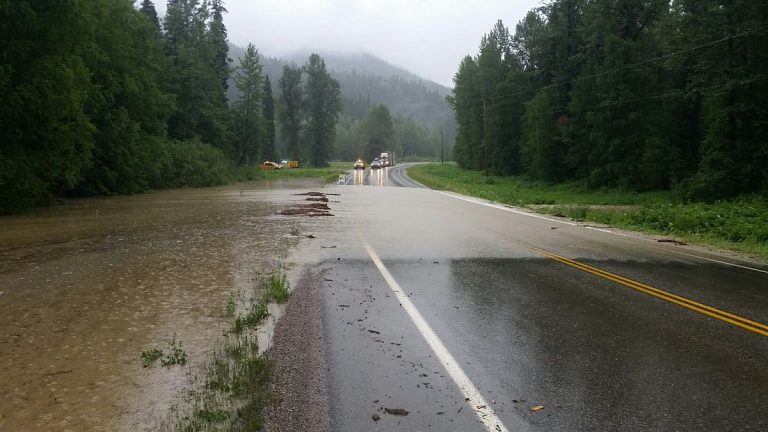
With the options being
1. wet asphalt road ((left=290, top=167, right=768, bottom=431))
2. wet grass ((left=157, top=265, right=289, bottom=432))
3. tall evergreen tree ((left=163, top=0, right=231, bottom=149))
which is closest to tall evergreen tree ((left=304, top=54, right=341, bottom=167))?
tall evergreen tree ((left=163, top=0, right=231, bottom=149))

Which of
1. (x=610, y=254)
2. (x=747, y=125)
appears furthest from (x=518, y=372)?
(x=747, y=125)

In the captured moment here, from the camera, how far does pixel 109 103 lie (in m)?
34.6

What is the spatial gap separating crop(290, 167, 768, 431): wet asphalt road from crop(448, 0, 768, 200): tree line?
20.5 meters

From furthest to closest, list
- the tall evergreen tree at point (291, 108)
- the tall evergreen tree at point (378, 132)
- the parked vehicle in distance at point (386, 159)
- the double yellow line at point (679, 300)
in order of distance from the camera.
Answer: the tall evergreen tree at point (378, 132) → the tall evergreen tree at point (291, 108) → the parked vehicle in distance at point (386, 159) → the double yellow line at point (679, 300)

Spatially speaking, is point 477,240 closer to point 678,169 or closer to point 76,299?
point 76,299

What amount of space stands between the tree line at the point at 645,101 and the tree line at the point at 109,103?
103 ft

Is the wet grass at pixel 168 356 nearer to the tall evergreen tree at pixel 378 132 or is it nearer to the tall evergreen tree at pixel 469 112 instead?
the tall evergreen tree at pixel 469 112

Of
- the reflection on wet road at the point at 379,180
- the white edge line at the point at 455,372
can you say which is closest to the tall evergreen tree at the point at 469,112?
the reflection on wet road at the point at 379,180

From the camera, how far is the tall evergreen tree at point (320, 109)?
115250mm

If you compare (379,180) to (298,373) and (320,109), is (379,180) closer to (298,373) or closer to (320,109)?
(298,373)

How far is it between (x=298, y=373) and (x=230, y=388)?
62 cm

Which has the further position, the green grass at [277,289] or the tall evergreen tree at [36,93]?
the tall evergreen tree at [36,93]

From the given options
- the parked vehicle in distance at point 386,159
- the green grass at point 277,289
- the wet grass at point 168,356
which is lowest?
the wet grass at point 168,356

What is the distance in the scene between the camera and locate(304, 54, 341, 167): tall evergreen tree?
11525 cm
